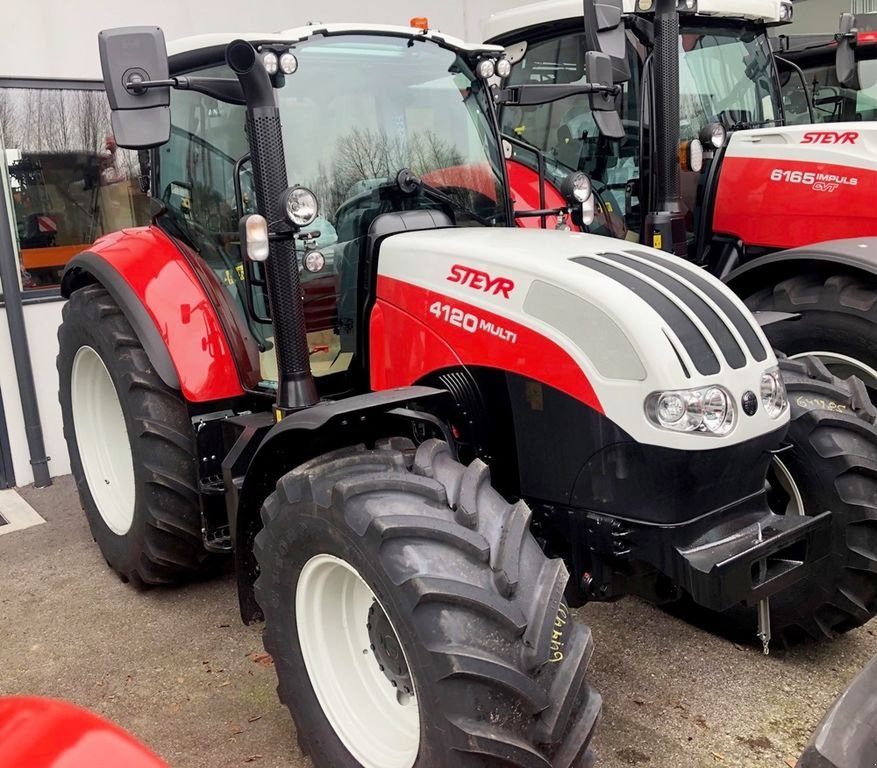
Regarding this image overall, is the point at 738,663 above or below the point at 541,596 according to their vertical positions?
below

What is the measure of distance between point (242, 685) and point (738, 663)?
67.5 inches

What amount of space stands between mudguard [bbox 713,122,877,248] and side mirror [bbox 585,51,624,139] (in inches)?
54.7

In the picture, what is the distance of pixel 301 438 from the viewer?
262 cm

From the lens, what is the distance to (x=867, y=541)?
2822 millimetres

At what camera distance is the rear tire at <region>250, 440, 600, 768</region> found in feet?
6.36

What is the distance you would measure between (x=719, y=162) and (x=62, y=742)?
431 centimetres

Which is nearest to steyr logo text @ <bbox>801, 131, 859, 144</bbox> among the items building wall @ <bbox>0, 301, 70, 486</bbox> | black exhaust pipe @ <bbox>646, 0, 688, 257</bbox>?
black exhaust pipe @ <bbox>646, 0, 688, 257</bbox>

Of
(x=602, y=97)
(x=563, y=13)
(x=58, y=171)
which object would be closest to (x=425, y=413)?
(x=602, y=97)

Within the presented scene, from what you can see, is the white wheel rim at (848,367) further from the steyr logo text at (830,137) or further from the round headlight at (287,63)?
the round headlight at (287,63)

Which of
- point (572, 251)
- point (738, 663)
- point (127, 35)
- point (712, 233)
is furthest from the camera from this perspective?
point (712, 233)

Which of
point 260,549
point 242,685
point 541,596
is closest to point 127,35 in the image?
point 260,549

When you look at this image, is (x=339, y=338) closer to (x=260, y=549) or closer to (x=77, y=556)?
(x=260, y=549)

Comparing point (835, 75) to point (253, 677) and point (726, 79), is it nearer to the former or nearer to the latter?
point (726, 79)

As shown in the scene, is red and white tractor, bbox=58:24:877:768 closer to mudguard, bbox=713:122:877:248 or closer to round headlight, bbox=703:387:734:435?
round headlight, bbox=703:387:734:435
